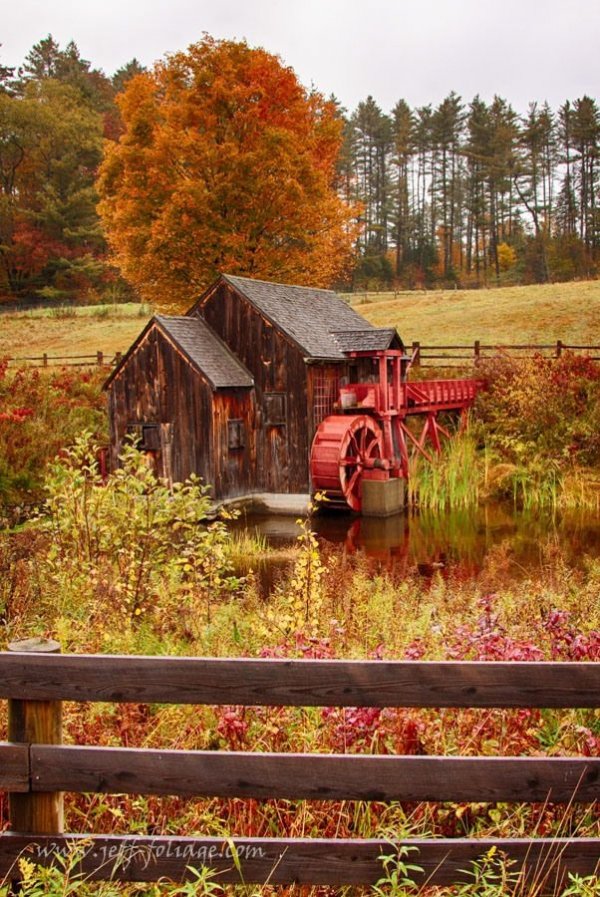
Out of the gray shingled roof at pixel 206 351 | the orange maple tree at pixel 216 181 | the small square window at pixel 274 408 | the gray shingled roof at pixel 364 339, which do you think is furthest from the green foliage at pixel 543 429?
the orange maple tree at pixel 216 181

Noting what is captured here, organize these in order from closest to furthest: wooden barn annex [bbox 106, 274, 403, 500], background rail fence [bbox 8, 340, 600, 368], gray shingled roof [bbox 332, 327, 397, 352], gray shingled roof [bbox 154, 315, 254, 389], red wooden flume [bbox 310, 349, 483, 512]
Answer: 1. gray shingled roof [bbox 154, 315, 254, 389]
2. wooden barn annex [bbox 106, 274, 403, 500]
3. red wooden flume [bbox 310, 349, 483, 512]
4. gray shingled roof [bbox 332, 327, 397, 352]
5. background rail fence [bbox 8, 340, 600, 368]

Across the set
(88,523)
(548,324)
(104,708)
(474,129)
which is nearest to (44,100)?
(474,129)

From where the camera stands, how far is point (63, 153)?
5278cm

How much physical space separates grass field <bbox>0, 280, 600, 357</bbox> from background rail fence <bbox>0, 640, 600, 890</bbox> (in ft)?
105

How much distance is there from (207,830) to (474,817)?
129cm

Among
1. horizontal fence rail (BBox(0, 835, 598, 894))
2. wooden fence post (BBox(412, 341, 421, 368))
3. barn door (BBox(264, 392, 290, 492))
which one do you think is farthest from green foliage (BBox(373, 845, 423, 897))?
wooden fence post (BBox(412, 341, 421, 368))

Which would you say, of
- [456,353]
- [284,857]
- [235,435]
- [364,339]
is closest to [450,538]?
[235,435]

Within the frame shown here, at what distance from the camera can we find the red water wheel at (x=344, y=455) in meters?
21.2

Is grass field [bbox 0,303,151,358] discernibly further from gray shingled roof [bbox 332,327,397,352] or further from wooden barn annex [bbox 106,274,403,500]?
gray shingled roof [bbox 332,327,397,352]

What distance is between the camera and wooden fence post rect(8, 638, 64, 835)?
351 centimetres

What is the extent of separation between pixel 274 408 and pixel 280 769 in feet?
61.8

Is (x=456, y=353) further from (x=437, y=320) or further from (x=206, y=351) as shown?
(x=206, y=351)

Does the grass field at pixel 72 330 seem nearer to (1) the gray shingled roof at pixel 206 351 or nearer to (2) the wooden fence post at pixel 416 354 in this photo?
(2) the wooden fence post at pixel 416 354

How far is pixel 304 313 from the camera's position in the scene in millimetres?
24031
